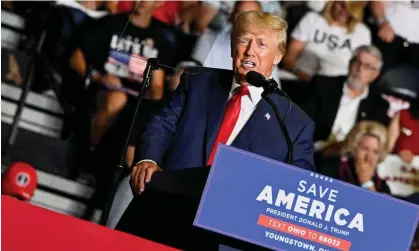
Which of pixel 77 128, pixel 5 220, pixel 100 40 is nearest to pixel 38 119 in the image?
pixel 77 128

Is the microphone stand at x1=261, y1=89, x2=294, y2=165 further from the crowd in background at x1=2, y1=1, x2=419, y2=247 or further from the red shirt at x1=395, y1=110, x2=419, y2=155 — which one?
the red shirt at x1=395, y1=110, x2=419, y2=155

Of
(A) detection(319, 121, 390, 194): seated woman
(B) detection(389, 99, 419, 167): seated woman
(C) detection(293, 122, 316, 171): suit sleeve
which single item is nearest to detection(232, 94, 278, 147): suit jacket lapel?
(C) detection(293, 122, 316, 171): suit sleeve

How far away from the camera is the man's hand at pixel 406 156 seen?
14.3 ft

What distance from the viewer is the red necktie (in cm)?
324

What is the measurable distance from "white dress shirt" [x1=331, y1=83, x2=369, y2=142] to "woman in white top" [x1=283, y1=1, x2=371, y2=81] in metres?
0.13

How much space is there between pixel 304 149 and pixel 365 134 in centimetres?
100

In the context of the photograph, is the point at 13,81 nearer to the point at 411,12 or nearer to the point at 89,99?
the point at 89,99

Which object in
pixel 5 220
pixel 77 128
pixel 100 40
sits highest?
pixel 100 40

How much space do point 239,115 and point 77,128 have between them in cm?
127

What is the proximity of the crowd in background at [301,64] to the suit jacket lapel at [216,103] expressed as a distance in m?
0.40

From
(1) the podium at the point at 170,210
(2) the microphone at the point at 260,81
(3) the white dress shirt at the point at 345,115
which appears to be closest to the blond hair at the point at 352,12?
(3) the white dress shirt at the point at 345,115

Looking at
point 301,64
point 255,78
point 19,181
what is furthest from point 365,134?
point 19,181

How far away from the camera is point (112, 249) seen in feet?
9.22

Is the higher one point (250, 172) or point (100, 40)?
point (100, 40)
